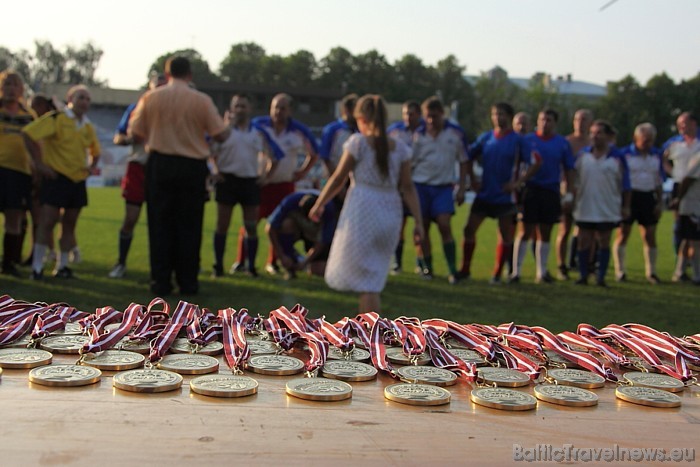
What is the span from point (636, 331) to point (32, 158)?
6598mm

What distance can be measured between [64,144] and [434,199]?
4395 millimetres

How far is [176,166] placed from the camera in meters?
6.75

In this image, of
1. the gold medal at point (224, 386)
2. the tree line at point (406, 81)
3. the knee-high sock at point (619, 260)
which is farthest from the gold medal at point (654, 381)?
the tree line at point (406, 81)

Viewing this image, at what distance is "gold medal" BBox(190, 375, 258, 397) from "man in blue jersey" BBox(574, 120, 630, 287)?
27.3 feet

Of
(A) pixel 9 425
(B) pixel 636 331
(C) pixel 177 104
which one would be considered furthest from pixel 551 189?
(A) pixel 9 425

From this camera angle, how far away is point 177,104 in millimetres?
6703

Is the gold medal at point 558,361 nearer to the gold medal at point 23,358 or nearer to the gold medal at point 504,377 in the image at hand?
the gold medal at point 504,377

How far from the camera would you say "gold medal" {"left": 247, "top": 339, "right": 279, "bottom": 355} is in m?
1.92

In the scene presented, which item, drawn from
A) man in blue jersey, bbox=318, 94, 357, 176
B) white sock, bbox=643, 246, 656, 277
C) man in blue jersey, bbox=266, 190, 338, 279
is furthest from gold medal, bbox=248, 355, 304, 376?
white sock, bbox=643, 246, 656, 277

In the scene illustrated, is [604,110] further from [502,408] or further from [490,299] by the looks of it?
[502,408]

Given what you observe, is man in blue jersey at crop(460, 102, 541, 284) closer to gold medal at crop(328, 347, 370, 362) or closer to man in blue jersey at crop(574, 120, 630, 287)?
man in blue jersey at crop(574, 120, 630, 287)

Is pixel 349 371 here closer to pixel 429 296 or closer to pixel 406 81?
pixel 429 296

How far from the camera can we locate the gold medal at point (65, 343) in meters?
1.80

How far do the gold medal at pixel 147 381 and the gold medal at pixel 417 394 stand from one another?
0.45m
